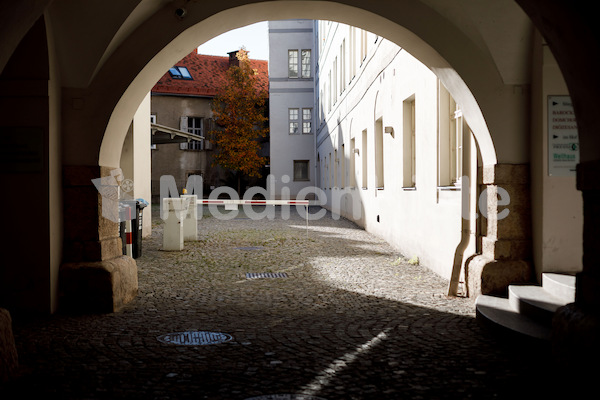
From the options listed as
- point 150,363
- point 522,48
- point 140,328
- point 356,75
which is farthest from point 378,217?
point 150,363

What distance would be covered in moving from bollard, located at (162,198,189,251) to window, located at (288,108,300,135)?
25.2m

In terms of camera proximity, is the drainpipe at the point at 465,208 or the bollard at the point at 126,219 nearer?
the drainpipe at the point at 465,208

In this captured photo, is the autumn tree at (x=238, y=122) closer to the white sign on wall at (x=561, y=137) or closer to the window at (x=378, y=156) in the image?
the window at (x=378, y=156)

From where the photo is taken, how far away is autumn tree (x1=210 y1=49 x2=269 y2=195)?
36125mm

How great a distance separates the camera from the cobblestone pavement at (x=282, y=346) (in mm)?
3742

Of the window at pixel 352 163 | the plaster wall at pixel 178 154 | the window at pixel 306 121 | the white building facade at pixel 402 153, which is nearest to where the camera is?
the white building facade at pixel 402 153

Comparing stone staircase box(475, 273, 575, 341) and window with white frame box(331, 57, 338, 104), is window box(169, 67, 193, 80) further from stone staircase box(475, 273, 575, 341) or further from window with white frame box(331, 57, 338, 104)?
stone staircase box(475, 273, 575, 341)

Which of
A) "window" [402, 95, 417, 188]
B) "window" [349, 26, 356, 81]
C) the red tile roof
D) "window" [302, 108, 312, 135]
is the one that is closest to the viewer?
"window" [402, 95, 417, 188]

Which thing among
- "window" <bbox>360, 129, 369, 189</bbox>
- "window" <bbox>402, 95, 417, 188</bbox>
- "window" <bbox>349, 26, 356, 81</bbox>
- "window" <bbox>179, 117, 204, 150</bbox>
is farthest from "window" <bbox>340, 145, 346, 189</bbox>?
"window" <bbox>179, 117, 204, 150</bbox>

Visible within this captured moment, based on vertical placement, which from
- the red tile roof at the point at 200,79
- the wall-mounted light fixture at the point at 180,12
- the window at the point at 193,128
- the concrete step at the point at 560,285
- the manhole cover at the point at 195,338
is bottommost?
the manhole cover at the point at 195,338

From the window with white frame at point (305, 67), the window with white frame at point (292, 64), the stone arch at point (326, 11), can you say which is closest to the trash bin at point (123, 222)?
the stone arch at point (326, 11)

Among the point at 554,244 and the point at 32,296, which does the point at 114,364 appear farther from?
the point at 554,244

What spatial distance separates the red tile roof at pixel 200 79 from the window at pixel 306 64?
4488 mm

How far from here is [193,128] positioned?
36781mm
